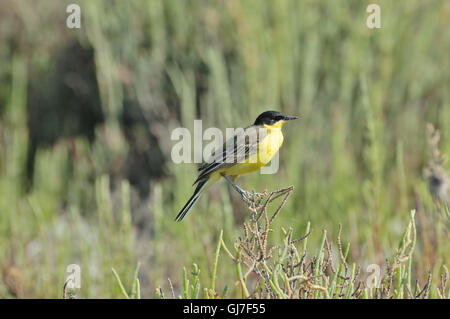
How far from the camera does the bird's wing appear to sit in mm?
1668

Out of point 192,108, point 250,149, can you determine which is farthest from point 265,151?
point 192,108

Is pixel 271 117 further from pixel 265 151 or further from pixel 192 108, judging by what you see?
pixel 192 108

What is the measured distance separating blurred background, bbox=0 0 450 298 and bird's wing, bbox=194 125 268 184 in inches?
41.9

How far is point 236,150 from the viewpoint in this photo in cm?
168

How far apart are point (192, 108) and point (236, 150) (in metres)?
1.69

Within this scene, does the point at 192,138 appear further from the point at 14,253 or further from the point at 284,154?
the point at 14,253

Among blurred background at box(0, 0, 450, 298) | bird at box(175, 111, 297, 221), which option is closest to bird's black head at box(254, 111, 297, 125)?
bird at box(175, 111, 297, 221)

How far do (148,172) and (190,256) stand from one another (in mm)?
1795

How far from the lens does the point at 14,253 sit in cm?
308

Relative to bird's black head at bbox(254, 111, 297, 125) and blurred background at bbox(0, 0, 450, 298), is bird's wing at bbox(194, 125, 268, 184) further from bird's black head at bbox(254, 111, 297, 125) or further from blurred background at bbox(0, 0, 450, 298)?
blurred background at bbox(0, 0, 450, 298)

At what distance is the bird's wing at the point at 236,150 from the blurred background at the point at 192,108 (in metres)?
1.06

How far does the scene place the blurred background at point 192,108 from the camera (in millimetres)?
3117
